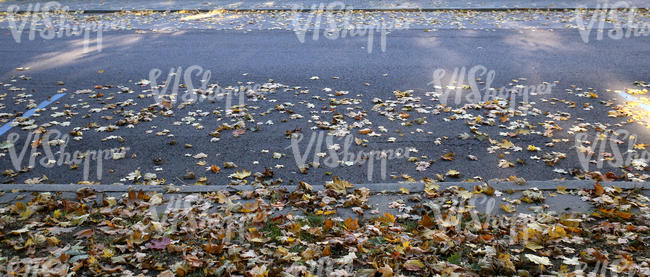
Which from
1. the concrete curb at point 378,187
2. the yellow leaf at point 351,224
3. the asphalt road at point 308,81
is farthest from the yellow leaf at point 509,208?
the yellow leaf at point 351,224

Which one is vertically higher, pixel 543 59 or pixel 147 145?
pixel 543 59

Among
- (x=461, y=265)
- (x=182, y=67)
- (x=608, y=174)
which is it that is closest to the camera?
(x=461, y=265)

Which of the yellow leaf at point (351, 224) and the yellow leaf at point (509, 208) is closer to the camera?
the yellow leaf at point (351, 224)

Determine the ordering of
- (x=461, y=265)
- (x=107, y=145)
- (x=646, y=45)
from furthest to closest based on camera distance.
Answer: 1. (x=646, y=45)
2. (x=107, y=145)
3. (x=461, y=265)

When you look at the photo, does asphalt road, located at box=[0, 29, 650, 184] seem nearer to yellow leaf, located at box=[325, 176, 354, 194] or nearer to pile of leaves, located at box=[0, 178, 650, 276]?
yellow leaf, located at box=[325, 176, 354, 194]

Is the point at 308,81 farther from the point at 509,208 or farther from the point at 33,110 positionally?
the point at 509,208

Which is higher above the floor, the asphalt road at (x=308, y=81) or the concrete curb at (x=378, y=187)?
the asphalt road at (x=308, y=81)

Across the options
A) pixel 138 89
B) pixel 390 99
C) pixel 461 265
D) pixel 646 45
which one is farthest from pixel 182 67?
pixel 646 45

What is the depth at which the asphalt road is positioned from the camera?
5766mm

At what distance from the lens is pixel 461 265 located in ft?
12.1

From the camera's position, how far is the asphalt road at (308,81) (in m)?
5.77

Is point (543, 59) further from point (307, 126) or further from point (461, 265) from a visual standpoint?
point (461, 265)

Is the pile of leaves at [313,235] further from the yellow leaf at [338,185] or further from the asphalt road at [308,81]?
the asphalt road at [308,81]

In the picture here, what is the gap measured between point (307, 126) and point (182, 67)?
4.03 meters
